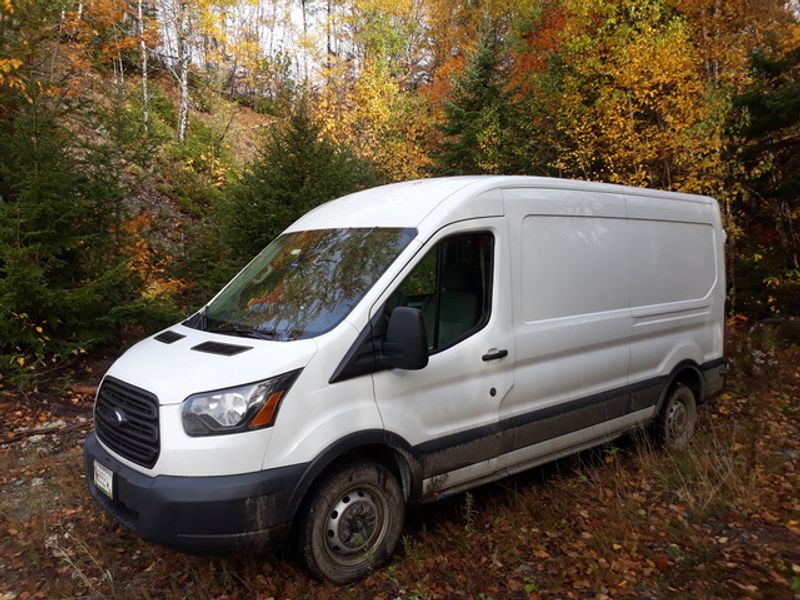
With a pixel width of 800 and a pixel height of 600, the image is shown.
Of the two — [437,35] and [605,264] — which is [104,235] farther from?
[437,35]

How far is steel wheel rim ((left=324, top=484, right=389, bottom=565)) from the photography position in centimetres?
329

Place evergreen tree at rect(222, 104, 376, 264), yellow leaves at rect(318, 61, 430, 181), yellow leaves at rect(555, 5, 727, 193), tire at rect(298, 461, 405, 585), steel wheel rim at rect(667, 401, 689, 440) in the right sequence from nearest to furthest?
tire at rect(298, 461, 405, 585), steel wheel rim at rect(667, 401, 689, 440), evergreen tree at rect(222, 104, 376, 264), yellow leaves at rect(555, 5, 727, 193), yellow leaves at rect(318, 61, 430, 181)

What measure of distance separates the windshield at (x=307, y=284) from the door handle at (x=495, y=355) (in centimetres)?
93

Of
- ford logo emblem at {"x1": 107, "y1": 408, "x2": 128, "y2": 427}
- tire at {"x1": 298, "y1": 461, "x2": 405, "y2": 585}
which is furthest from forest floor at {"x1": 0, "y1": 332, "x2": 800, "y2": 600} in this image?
ford logo emblem at {"x1": 107, "y1": 408, "x2": 128, "y2": 427}

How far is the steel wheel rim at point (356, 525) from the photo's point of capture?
3.29 m

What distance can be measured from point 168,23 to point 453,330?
2569cm

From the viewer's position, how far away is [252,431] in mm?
2967

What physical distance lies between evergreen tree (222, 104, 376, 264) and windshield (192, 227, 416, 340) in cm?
476

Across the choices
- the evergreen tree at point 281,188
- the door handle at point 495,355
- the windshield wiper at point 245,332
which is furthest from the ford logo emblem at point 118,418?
the evergreen tree at point 281,188

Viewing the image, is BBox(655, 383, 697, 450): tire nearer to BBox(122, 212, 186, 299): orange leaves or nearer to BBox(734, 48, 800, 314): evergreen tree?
BBox(734, 48, 800, 314): evergreen tree

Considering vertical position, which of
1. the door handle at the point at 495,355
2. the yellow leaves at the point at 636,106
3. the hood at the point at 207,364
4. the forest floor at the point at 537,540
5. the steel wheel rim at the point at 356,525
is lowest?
the forest floor at the point at 537,540

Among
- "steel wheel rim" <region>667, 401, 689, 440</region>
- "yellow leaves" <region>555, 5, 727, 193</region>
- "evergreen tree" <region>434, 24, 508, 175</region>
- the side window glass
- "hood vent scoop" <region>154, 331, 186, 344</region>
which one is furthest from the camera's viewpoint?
"evergreen tree" <region>434, 24, 508, 175</region>

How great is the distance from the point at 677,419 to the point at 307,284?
403 cm

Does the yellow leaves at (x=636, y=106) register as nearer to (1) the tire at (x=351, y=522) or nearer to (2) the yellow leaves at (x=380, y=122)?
(2) the yellow leaves at (x=380, y=122)
